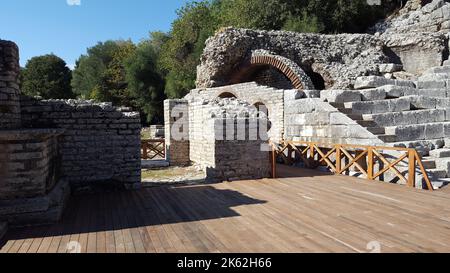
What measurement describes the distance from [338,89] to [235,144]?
7729mm

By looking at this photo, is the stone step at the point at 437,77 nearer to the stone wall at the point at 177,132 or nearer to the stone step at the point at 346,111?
the stone step at the point at 346,111

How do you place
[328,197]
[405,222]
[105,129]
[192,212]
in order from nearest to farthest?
[405,222]
[192,212]
[328,197]
[105,129]

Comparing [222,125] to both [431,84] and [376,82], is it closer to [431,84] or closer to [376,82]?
[376,82]

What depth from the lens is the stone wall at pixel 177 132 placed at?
11719 mm

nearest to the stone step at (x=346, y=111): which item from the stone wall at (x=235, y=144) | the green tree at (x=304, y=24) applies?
the stone wall at (x=235, y=144)

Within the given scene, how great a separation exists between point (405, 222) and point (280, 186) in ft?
9.55

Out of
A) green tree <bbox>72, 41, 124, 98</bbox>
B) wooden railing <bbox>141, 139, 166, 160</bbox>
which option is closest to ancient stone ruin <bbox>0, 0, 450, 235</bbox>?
wooden railing <bbox>141, 139, 166, 160</bbox>

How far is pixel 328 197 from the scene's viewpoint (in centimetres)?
615

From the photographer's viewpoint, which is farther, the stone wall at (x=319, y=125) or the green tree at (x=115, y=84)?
the green tree at (x=115, y=84)

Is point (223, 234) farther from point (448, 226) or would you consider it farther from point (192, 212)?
point (448, 226)

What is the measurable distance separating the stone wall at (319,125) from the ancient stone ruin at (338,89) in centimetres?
3

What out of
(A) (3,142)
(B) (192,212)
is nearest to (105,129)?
(A) (3,142)

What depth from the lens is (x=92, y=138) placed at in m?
6.88

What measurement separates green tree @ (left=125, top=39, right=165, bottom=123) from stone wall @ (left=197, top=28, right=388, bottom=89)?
1697 cm
